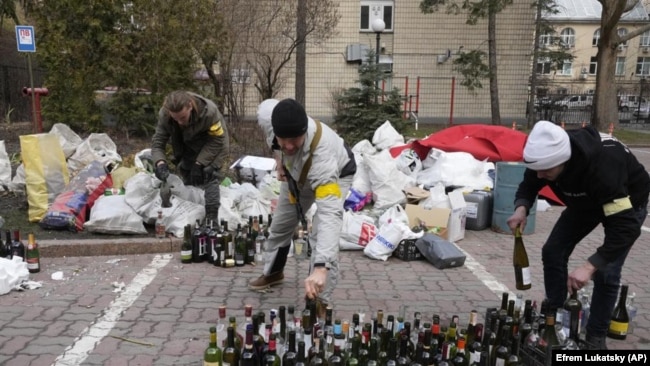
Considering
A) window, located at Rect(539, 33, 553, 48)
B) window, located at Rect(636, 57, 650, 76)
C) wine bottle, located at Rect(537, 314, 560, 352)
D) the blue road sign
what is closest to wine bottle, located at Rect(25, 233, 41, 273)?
wine bottle, located at Rect(537, 314, 560, 352)

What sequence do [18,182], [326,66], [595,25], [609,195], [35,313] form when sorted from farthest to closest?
[595,25] → [326,66] → [18,182] → [35,313] → [609,195]

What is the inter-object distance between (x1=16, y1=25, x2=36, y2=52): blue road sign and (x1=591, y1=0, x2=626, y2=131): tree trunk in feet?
53.6

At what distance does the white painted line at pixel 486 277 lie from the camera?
4766 millimetres

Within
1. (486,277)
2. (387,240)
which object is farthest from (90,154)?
(486,277)

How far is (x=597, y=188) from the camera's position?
2.91 m

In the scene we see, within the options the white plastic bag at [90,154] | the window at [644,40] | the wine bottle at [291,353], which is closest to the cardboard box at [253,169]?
the white plastic bag at [90,154]

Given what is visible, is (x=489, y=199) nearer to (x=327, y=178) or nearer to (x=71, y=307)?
(x=327, y=178)

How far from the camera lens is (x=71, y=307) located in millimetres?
4184

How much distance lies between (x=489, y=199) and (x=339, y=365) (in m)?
4.84

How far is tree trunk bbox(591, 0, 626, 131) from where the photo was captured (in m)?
17.5

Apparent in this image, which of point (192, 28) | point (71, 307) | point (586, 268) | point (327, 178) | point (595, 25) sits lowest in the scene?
point (71, 307)

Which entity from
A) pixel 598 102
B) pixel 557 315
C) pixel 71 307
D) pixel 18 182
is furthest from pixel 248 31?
pixel 598 102

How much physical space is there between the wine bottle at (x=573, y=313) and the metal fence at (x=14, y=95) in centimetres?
1589

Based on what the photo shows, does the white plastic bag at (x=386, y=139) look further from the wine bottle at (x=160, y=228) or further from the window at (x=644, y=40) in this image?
the window at (x=644, y=40)
